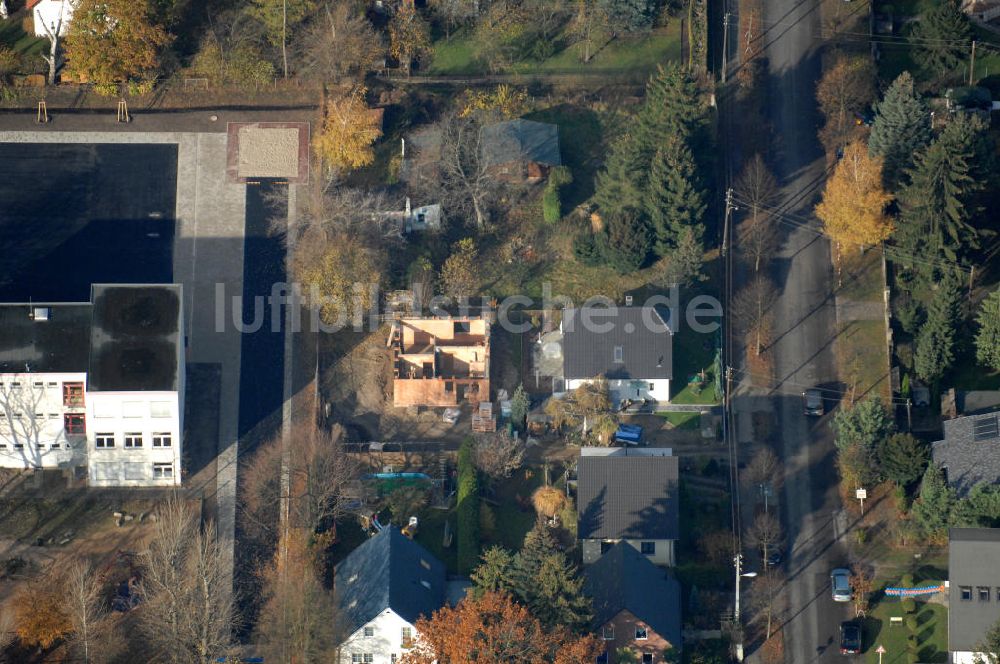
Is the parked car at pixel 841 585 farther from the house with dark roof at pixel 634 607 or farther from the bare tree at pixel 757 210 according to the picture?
the bare tree at pixel 757 210

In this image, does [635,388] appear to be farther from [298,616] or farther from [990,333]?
[298,616]

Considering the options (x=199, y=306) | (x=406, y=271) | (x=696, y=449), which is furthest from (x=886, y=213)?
(x=199, y=306)

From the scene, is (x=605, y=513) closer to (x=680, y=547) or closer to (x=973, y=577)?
(x=680, y=547)

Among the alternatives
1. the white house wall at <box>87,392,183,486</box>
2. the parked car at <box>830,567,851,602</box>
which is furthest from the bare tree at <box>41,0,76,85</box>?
the parked car at <box>830,567,851,602</box>

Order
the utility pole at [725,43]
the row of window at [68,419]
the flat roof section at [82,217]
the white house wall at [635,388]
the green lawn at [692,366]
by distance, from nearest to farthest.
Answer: the row of window at [68,419], the white house wall at [635,388], the green lawn at [692,366], the flat roof section at [82,217], the utility pole at [725,43]

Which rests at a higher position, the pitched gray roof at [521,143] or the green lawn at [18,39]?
the green lawn at [18,39]

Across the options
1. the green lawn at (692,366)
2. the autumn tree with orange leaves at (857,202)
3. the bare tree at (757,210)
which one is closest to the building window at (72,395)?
the green lawn at (692,366)

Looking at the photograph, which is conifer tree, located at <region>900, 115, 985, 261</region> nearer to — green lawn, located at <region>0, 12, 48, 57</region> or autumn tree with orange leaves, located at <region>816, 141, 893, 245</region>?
autumn tree with orange leaves, located at <region>816, 141, 893, 245</region>
